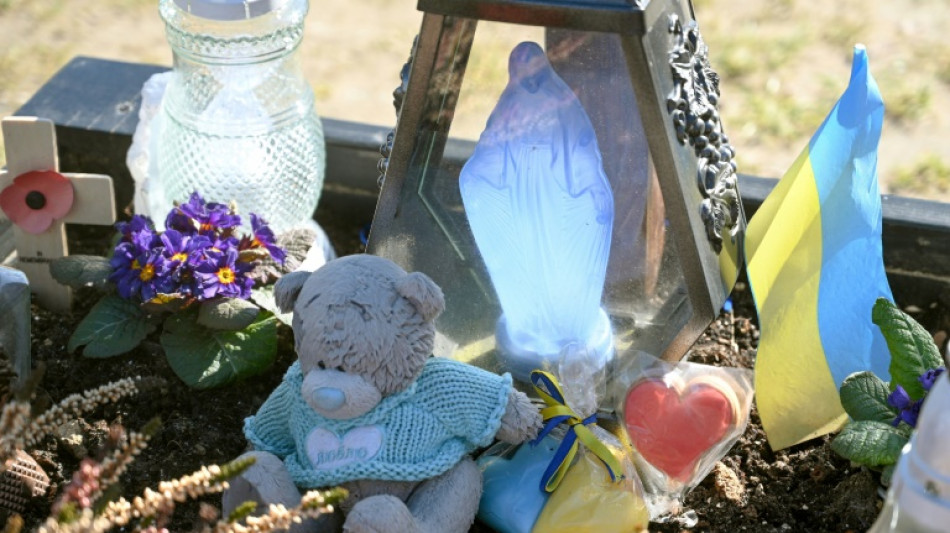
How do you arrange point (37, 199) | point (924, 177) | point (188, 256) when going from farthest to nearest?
point (924, 177)
point (37, 199)
point (188, 256)

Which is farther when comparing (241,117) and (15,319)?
(241,117)

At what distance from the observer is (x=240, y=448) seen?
5.97ft

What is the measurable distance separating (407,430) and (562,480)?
23 cm

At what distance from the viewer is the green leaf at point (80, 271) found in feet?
6.40

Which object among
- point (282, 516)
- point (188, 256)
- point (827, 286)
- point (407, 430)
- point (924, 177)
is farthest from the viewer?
point (924, 177)

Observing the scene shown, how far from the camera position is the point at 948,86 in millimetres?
3438

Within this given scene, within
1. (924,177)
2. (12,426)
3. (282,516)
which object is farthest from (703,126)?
→ (924,177)

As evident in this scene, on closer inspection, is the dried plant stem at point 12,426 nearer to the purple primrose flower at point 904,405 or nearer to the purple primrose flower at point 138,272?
the purple primrose flower at point 138,272

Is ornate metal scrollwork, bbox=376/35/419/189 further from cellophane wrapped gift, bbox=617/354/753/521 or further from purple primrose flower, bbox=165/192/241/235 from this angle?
cellophane wrapped gift, bbox=617/354/753/521

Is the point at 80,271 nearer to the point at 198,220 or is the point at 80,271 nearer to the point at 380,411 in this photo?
the point at 198,220

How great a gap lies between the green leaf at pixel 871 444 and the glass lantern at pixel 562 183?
27 cm

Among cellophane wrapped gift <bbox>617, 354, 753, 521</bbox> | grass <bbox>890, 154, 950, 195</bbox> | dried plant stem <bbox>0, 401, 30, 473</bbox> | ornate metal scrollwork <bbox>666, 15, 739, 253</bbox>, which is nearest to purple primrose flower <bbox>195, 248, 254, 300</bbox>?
dried plant stem <bbox>0, 401, 30, 473</bbox>

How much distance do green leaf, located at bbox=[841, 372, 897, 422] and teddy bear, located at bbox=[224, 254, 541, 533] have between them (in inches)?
17.7

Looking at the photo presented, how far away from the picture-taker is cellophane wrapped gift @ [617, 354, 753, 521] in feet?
5.39
